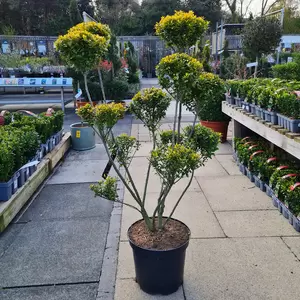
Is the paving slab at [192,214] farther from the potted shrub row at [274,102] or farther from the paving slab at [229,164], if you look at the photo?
the potted shrub row at [274,102]

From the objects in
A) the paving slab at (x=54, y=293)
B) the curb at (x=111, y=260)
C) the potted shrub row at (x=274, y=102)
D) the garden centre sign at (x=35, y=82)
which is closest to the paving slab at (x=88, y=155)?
the curb at (x=111, y=260)

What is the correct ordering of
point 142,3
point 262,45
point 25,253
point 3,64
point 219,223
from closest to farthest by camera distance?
point 25,253, point 219,223, point 262,45, point 3,64, point 142,3

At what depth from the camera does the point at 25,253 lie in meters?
3.06

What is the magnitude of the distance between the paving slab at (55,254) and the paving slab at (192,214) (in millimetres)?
330

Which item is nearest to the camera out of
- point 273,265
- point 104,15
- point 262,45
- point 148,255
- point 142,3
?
point 148,255

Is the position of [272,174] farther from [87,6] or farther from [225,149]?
[87,6]

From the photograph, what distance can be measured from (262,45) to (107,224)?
24.0ft

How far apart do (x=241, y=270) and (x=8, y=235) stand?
234 cm

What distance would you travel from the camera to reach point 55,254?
3035mm

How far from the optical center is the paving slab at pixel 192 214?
11.0 ft

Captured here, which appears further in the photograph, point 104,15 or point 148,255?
point 104,15

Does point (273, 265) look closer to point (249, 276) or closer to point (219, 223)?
point (249, 276)

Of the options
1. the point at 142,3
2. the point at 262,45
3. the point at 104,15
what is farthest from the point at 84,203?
the point at 142,3

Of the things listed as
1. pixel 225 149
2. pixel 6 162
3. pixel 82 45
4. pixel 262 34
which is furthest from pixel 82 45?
pixel 262 34
